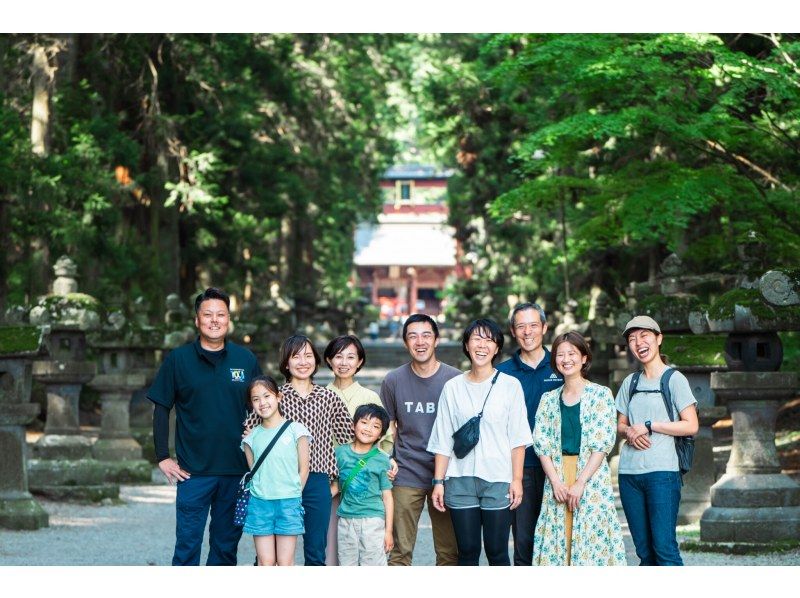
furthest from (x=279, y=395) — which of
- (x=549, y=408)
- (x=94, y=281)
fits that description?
(x=94, y=281)

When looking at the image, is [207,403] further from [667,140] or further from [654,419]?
[667,140]

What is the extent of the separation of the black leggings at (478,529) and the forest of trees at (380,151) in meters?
5.87

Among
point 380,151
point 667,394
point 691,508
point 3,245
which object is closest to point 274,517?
point 667,394

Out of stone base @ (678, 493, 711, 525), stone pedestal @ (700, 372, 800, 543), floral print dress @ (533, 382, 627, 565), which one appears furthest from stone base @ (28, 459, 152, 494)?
floral print dress @ (533, 382, 627, 565)

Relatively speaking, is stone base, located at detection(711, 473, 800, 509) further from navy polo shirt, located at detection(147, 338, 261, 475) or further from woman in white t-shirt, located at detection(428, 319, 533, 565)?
navy polo shirt, located at detection(147, 338, 261, 475)

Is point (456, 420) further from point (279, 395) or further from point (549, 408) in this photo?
point (279, 395)

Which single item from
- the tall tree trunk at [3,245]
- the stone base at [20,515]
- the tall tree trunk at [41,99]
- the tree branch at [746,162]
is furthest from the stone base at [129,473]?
the tree branch at [746,162]

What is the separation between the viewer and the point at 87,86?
21.6 meters

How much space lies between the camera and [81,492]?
50.4 ft

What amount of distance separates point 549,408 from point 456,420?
488 millimetres

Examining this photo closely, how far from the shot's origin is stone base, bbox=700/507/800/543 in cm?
1082

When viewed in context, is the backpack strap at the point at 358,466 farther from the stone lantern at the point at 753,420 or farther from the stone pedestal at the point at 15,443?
the stone pedestal at the point at 15,443

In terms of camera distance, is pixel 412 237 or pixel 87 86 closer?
pixel 87 86

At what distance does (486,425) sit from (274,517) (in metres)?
1.18
